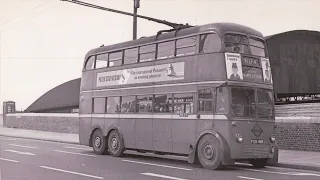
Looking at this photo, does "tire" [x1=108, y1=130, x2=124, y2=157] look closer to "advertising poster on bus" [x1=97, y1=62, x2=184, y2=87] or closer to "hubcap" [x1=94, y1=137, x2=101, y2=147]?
"hubcap" [x1=94, y1=137, x2=101, y2=147]

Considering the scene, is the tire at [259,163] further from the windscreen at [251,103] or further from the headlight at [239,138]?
the headlight at [239,138]

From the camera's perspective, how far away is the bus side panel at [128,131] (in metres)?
16.2

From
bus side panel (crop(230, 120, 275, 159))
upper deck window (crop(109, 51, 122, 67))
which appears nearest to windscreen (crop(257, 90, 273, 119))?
bus side panel (crop(230, 120, 275, 159))

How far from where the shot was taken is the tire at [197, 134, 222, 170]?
12664mm

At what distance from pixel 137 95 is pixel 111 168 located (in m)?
4.01

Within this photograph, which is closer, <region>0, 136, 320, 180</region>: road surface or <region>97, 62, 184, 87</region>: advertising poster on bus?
<region>0, 136, 320, 180</region>: road surface

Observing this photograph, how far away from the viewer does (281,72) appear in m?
40.2

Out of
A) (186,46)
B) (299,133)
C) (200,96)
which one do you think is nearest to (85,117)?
(186,46)

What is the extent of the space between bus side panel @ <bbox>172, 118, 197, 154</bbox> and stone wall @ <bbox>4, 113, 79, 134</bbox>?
20.1 metres

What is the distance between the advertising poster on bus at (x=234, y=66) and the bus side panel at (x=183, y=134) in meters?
1.88

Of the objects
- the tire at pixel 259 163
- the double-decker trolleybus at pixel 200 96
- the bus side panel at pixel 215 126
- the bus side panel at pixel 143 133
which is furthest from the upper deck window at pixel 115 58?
the tire at pixel 259 163

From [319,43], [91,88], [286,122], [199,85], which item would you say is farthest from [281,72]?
[199,85]

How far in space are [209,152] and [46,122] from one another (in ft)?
89.0

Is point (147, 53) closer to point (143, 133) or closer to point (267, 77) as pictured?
point (143, 133)
